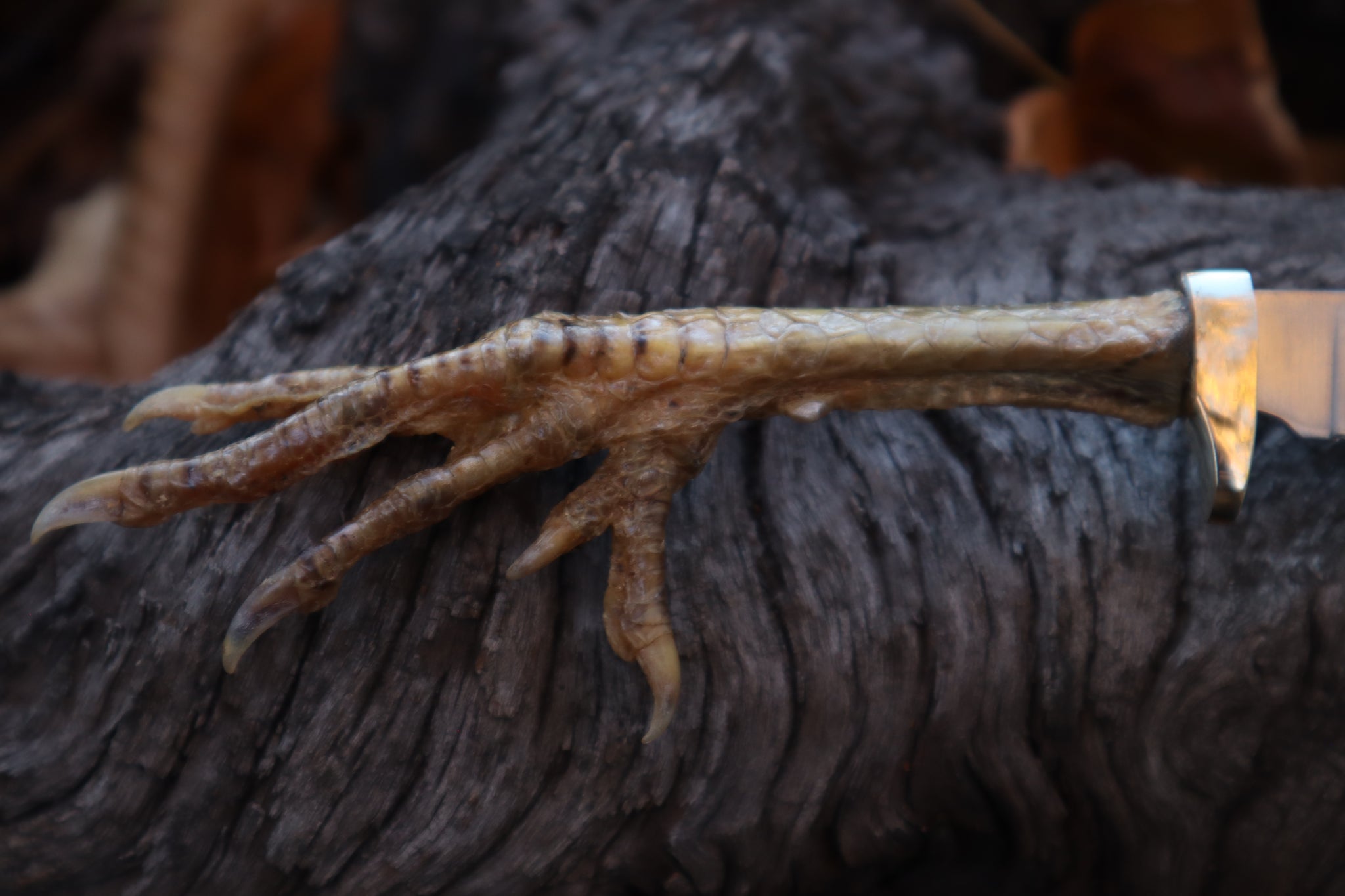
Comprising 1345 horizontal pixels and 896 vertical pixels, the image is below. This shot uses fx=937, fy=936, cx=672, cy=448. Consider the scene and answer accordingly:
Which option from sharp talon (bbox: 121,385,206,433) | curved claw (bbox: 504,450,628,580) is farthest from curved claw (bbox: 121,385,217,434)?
curved claw (bbox: 504,450,628,580)

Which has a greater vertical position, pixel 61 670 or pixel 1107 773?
pixel 61 670

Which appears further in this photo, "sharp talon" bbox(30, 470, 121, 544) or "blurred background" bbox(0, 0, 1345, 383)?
"blurred background" bbox(0, 0, 1345, 383)

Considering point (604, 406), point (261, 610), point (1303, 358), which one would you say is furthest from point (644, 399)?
point (1303, 358)

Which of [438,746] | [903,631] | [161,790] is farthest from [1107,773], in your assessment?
[161,790]

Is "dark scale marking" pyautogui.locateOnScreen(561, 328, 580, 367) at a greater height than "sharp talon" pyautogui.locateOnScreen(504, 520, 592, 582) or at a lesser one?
greater

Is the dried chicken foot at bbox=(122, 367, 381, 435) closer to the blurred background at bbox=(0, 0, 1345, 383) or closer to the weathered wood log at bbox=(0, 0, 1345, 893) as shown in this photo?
the weathered wood log at bbox=(0, 0, 1345, 893)

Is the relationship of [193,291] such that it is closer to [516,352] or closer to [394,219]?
[394,219]

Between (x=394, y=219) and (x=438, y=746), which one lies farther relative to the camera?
(x=394, y=219)
